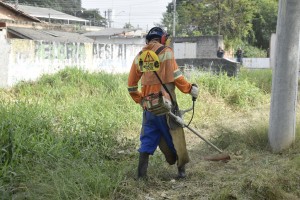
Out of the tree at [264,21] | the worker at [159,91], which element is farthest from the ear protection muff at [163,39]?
the tree at [264,21]

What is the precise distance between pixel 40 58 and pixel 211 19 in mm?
19837

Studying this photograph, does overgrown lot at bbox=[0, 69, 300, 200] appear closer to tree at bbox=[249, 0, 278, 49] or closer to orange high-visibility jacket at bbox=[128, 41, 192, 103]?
orange high-visibility jacket at bbox=[128, 41, 192, 103]


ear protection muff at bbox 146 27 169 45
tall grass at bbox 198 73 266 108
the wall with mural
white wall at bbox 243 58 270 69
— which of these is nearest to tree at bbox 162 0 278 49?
white wall at bbox 243 58 270 69

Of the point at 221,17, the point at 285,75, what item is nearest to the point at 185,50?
the point at 221,17

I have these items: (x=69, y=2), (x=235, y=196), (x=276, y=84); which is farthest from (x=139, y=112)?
(x=69, y=2)

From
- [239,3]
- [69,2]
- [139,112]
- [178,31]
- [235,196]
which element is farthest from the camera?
[69,2]

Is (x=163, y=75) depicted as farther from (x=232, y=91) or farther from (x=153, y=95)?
(x=232, y=91)

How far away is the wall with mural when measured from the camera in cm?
1188

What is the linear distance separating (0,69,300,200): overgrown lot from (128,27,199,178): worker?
1.14 feet

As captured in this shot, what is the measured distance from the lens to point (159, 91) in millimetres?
4176

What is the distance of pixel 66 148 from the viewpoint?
16.2ft

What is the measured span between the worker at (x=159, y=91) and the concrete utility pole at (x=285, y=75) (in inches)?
64.1

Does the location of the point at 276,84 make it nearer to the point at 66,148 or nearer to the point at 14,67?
the point at 66,148

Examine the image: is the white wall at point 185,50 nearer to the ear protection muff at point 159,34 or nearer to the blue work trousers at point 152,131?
the ear protection muff at point 159,34
